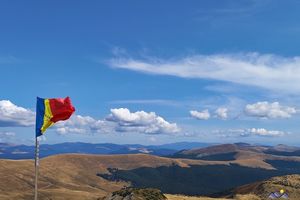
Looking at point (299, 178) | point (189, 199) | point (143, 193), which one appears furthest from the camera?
point (299, 178)

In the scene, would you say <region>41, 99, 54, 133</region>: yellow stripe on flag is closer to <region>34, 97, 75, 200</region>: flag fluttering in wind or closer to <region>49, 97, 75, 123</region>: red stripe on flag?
<region>34, 97, 75, 200</region>: flag fluttering in wind

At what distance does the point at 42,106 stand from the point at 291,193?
6846 centimetres

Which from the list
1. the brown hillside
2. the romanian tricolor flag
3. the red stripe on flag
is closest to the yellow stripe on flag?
the romanian tricolor flag

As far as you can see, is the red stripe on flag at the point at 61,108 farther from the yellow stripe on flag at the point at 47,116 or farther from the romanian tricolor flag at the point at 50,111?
the yellow stripe on flag at the point at 47,116

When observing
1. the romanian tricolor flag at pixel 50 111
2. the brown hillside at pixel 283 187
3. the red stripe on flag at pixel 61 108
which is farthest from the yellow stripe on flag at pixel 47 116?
the brown hillside at pixel 283 187

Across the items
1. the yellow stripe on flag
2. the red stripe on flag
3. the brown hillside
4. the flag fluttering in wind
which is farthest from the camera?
the brown hillside

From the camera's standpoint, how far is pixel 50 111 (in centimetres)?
2781

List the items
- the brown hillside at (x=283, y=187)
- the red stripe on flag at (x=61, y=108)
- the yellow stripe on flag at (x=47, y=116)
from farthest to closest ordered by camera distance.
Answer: the brown hillside at (x=283, y=187) < the red stripe on flag at (x=61, y=108) < the yellow stripe on flag at (x=47, y=116)

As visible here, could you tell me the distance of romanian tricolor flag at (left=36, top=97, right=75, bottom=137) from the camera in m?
27.6

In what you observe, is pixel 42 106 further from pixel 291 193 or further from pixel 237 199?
pixel 291 193

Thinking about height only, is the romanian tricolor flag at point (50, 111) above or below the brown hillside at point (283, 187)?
above

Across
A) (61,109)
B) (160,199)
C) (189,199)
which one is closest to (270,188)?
(189,199)

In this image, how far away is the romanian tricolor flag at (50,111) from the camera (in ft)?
90.4

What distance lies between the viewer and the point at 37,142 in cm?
Answer: 2706
